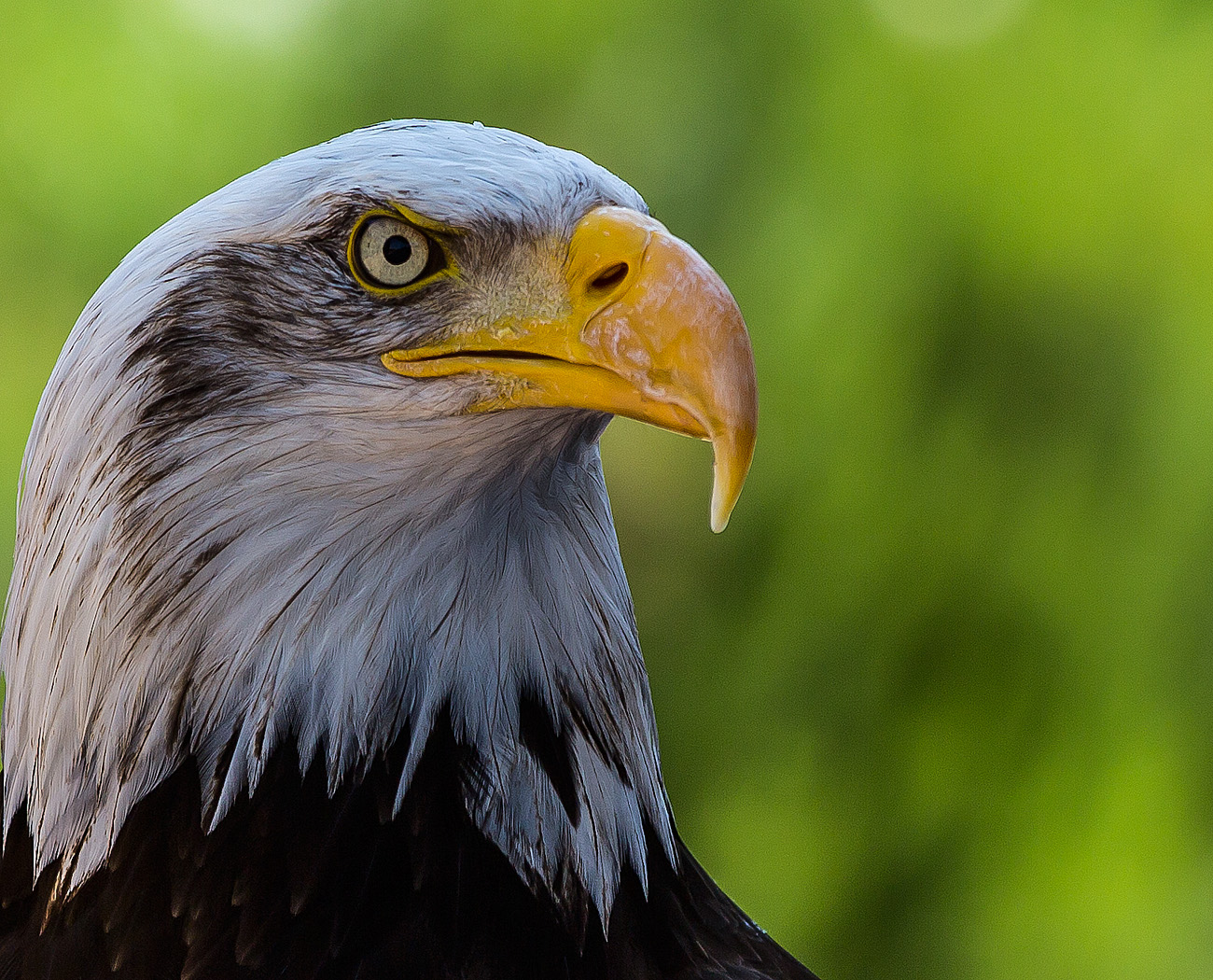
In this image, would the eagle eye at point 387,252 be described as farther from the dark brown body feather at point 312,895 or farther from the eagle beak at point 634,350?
the dark brown body feather at point 312,895

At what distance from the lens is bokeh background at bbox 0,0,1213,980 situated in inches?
80.0

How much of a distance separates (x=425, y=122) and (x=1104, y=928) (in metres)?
1.93

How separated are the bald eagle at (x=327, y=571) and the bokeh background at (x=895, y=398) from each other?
4.34 ft

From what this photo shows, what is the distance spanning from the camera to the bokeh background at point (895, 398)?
6.67ft

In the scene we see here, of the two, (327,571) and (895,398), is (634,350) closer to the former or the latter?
(327,571)

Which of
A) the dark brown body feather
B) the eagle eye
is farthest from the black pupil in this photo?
the dark brown body feather

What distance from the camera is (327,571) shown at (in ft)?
Answer: 2.68

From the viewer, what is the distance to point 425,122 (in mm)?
825

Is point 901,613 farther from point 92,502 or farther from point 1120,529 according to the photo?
point 92,502

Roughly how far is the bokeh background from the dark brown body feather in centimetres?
135

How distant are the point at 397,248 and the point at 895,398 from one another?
150 centimetres

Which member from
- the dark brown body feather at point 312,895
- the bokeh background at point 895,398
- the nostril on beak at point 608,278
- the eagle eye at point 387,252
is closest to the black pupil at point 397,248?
the eagle eye at point 387,252

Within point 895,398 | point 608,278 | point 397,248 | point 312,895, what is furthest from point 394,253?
point 895,398

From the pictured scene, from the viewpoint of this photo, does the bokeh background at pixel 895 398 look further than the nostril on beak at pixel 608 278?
Yes
